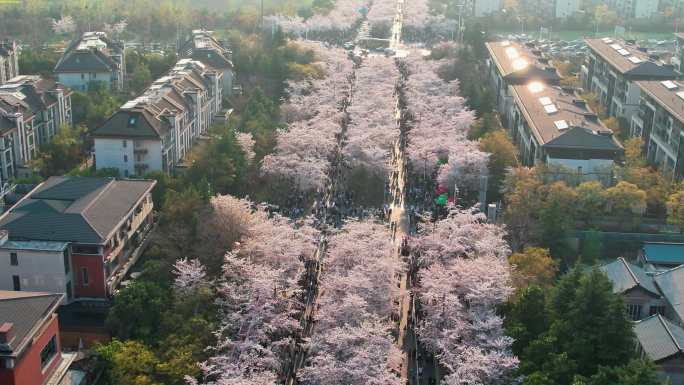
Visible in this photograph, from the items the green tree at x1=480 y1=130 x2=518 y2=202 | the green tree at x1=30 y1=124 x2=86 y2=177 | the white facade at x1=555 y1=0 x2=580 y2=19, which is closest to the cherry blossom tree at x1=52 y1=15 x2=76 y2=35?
the green tree at x1=30 y1=124 x2=86 y2=177

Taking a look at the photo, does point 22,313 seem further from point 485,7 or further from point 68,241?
point 485,7

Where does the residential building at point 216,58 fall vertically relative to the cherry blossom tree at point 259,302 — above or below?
above

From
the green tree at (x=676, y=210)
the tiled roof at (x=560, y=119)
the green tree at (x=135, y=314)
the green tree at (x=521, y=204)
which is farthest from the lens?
the tiled roof at (x=560, y=119)

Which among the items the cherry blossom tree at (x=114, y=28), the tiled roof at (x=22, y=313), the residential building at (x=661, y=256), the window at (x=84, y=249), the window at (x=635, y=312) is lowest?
the window at (x=635, y=312)

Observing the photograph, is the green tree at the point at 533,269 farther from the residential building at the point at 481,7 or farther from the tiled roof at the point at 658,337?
the residential building at the point at 481,7

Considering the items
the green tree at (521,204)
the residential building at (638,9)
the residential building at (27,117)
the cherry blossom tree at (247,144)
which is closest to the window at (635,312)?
the green tree at (521,204)

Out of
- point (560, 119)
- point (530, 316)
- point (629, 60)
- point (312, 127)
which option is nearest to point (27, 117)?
point (312, 127)

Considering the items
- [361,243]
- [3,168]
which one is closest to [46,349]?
[361,243]
